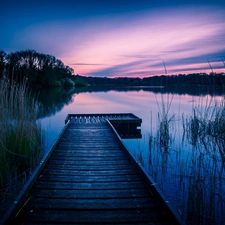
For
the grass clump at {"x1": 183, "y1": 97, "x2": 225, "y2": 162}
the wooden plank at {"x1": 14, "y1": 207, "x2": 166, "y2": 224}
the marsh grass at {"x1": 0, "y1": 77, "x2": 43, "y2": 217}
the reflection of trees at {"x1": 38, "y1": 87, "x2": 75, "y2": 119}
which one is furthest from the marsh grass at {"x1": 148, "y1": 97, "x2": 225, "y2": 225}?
the reflection of trees at {"x1": 38, "y1": 87, "x2": 75, "y2": 119}

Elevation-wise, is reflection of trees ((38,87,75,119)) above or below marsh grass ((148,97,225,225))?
above

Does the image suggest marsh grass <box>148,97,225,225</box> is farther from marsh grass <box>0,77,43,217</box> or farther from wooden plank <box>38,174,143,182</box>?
marsh grass <box>0,77,43,217</box>

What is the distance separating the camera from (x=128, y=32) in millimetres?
12516

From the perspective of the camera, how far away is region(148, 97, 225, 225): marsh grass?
2.46 meters

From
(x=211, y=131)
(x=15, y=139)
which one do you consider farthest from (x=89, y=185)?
(x=211, y=131)

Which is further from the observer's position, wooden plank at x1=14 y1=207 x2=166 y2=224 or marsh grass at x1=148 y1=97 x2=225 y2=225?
marsh grass at x1=148 y1=97 x2=225 y2=225

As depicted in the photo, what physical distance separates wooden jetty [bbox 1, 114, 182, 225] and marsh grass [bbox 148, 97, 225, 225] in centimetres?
58

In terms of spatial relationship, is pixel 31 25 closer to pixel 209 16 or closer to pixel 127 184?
pixel 209 16

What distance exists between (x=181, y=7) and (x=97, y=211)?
10.2 m

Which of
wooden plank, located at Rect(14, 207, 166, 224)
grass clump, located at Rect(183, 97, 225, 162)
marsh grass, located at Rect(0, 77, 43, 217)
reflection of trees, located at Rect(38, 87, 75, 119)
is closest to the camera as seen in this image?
wooden plank, located at Rect(14, 207, 166, 224)

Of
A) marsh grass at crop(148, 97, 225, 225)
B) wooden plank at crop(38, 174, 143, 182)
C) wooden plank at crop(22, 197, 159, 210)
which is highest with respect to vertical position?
wooden plank at crop(22, 197, 159, 210)

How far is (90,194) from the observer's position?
7.59 feet

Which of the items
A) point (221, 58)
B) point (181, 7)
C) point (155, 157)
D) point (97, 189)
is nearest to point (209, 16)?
point (181, 7)

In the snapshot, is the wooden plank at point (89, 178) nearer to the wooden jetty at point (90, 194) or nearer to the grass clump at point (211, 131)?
the wooden jetty at point (90, 194)
